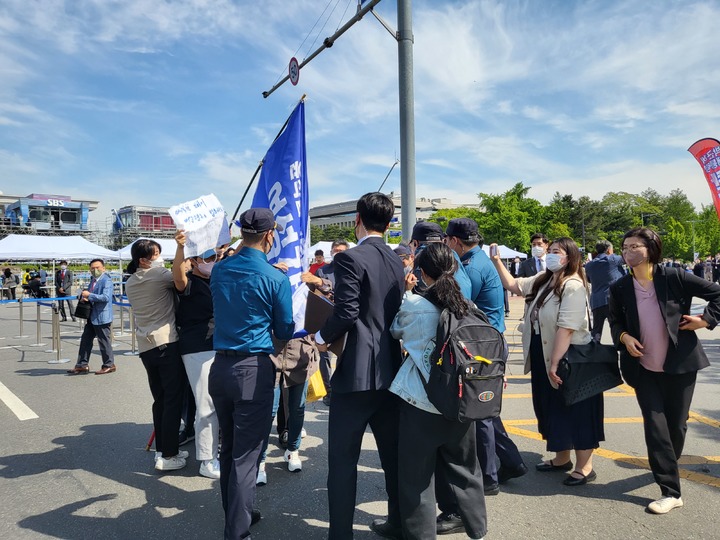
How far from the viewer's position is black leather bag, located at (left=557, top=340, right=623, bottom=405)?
11.4ft

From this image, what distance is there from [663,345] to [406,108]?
5369 mm

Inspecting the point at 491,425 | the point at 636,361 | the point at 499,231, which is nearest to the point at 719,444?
the point at 636,361

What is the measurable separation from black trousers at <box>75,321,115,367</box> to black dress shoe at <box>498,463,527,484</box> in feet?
22.5

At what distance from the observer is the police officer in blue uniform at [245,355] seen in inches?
109

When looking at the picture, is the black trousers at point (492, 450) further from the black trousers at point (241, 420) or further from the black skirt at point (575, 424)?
the black trousers at point (241, 420)

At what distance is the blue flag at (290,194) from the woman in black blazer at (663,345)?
2.48 metres

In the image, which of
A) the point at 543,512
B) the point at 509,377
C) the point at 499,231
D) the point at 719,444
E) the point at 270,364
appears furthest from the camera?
the point at 499,231

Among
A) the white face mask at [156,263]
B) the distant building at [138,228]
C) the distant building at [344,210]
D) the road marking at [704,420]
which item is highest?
the distant building at [344,210]

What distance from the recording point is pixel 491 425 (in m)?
3.41

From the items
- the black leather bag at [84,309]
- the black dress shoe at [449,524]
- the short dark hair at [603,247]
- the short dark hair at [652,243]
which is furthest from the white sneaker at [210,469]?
the short dark hair at [603,247]

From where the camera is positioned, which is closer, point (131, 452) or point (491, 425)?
point (491, 425)

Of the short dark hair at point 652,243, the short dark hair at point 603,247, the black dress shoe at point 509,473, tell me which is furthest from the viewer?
the short dark hair at point 603,247

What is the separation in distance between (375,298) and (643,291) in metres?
2.07

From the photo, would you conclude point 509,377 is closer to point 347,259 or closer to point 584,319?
point 584,319
